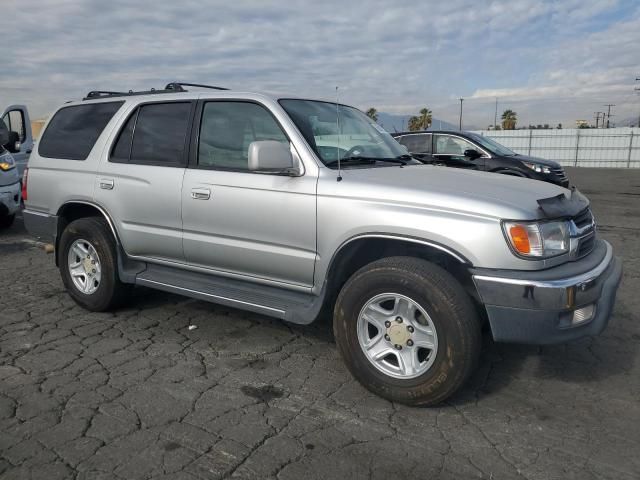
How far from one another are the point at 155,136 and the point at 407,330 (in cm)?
264

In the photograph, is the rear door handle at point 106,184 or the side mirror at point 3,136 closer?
the rear door handle at point 106,184

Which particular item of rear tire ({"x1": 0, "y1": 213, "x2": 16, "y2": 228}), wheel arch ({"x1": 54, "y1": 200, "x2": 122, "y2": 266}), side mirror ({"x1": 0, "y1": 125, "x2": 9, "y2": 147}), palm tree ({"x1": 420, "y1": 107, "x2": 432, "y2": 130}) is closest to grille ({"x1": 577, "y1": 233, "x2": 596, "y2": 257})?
wheel arch ({"x1": 54, "y1": 200, "x2": 122, "y2": 266})

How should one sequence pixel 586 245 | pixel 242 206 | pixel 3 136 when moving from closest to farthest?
pixel 586 245 → pixel 242 206 → pixel 3 136

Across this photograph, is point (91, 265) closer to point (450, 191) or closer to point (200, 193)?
point (200, 193)

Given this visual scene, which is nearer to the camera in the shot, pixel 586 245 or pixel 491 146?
pixel 586 245

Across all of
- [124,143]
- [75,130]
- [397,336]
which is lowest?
[397,336]

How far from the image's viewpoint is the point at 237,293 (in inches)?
161

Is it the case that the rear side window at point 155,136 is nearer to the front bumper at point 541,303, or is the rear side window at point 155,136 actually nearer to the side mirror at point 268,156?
the side mirror at point 268,156

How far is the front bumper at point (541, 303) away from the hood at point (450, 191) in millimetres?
344

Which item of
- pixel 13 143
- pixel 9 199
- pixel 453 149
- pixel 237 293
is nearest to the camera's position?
pixel 237 293

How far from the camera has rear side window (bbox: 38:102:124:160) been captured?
501cm

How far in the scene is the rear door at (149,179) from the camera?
14.4ft

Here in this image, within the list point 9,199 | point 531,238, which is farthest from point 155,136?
point 9,199

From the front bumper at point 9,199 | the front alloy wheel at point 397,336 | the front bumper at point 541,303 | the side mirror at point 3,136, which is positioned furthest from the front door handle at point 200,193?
the side mirror at point 3,136
